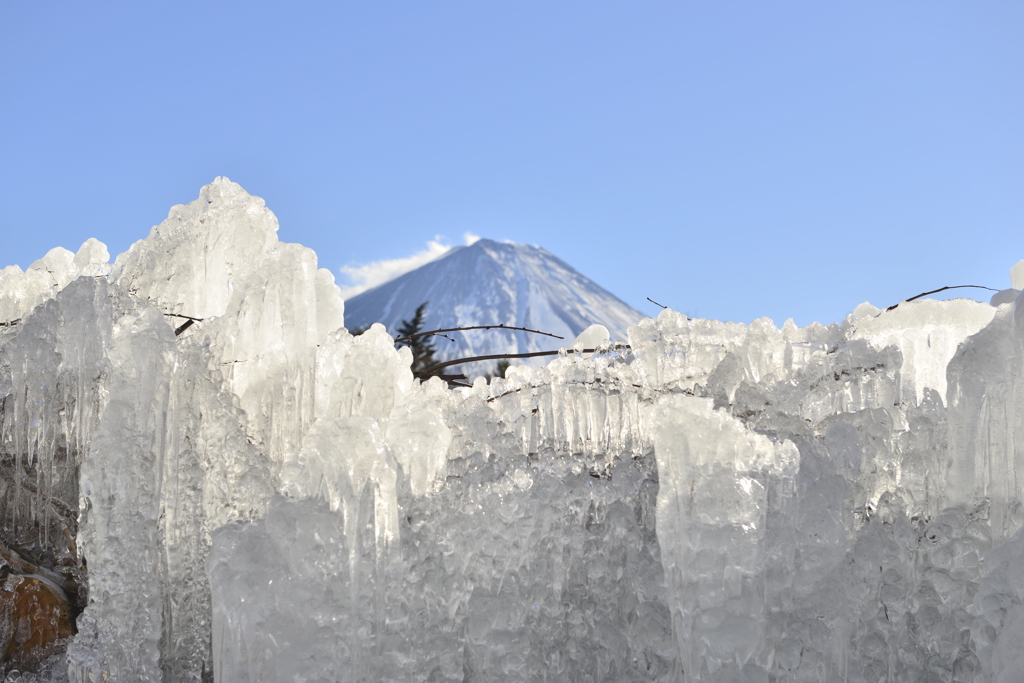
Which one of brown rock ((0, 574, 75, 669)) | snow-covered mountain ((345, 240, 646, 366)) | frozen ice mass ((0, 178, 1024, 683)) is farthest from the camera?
snow-covered mountain ((345, 240, 646, 366))

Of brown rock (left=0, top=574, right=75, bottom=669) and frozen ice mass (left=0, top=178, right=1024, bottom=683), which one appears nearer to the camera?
frozen ice mass (left=0, top=178, right=1024, bottom=683)

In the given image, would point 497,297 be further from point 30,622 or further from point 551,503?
point 551,503

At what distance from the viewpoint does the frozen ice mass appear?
1639 mm

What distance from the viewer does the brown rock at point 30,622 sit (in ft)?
6.70

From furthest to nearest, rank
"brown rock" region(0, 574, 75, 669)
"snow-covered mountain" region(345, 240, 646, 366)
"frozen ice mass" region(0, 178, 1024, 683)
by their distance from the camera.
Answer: "snow-covered mountain" region(345, 240, 646, 366)
"brown rock" region(0, 574, 75, 669)
"frozen ice mass" region(0, 178, 1024, 683)

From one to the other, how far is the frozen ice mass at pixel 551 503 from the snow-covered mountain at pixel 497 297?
44014mm

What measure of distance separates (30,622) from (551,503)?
145cm

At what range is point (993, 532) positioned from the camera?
5.64ft

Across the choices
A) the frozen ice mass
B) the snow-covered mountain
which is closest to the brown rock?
the frozen ice mass

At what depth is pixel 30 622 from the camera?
2064 millimetres

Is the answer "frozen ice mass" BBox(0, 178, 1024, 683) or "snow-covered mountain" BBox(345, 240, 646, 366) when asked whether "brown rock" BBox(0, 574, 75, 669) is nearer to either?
"frozen ice mass" BBox(0, 178, 1024, 683)

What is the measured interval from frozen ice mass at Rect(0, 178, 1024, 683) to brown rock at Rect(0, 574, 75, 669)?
15mm

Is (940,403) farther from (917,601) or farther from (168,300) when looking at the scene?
(168,300)

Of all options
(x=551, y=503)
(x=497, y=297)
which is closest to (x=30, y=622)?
(x=551, y=503)
